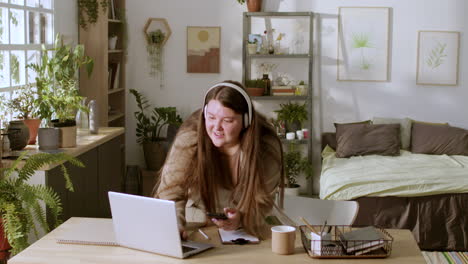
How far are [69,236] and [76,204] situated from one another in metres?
1.81

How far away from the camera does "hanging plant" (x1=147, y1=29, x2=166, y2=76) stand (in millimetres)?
7352

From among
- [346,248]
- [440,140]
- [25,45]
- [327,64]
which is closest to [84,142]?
[25,45]

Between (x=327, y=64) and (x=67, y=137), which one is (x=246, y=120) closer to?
(x=67, y=137)

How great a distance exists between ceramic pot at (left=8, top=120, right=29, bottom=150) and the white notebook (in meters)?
1.80

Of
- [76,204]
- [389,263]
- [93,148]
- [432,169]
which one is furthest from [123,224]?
[432,169]

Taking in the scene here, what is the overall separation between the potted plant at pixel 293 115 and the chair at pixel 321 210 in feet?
12.5

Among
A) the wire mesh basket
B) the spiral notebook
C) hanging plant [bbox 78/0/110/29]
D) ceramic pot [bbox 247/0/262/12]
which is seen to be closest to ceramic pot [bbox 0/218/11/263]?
the spiral notebook

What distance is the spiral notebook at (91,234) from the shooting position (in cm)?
272

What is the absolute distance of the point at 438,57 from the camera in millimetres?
7297

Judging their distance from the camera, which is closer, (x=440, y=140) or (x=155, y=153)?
(x=440, y=140)

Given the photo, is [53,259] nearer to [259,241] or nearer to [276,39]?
[259,241]

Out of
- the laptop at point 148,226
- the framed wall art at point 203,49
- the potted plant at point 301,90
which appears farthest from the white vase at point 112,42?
the laptop at point 148,226

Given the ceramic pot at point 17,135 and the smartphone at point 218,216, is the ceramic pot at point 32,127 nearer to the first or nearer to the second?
the ceramic pot at point 17,135

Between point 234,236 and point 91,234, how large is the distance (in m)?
0.60
